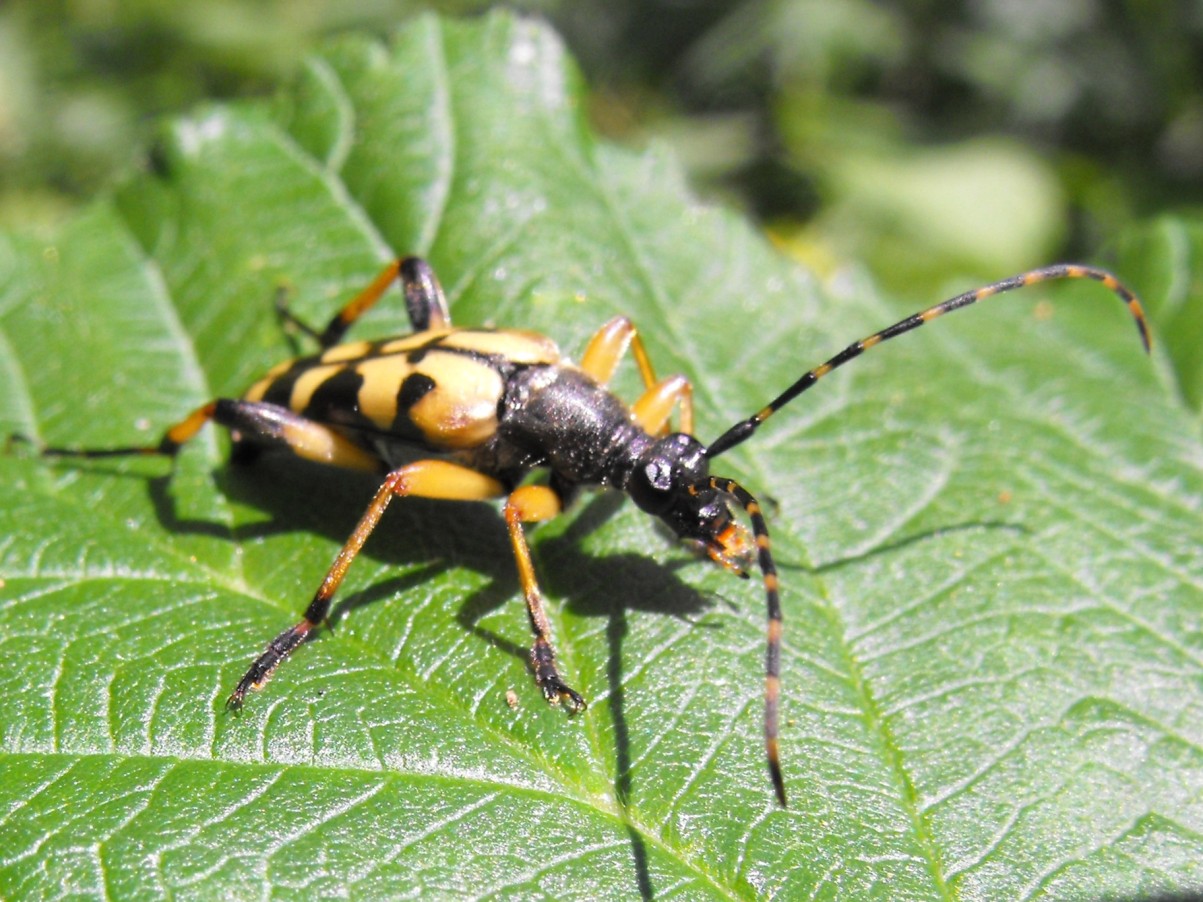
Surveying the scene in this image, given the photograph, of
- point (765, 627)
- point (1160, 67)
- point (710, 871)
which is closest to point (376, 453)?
point (765, 627)

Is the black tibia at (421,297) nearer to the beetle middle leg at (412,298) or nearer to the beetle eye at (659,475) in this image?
Answer: the beetle middle leg at (412,298)

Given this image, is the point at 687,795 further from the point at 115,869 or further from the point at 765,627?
the point at 115,869

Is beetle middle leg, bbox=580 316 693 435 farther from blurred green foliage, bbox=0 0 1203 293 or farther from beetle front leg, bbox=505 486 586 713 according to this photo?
blurred green foliage, bbox=0 0 1203 293

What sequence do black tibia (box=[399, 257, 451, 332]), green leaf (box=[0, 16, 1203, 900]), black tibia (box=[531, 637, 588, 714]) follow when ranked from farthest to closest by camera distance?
black tibia (box=[399, 257, 451, 332]), black tibia (box=[531, 637, 588, 714]), green leaf (box=[0, 16, 1203, 900])

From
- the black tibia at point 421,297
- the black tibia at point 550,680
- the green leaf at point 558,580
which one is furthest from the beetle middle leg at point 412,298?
the black tibia at point 550,680

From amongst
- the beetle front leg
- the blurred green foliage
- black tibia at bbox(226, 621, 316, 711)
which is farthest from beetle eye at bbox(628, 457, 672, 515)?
the blurred green foliage
